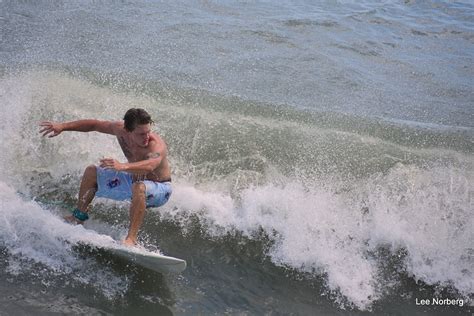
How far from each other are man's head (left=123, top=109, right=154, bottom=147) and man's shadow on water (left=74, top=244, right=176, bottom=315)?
1191 mm

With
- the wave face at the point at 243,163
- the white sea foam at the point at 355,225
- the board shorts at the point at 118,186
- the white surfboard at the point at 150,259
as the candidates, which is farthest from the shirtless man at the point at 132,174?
the white sea foam at the point at 355,225

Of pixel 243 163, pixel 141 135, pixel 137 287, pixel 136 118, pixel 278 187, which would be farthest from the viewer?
pixel 243 163

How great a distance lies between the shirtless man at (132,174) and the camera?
5.71 m

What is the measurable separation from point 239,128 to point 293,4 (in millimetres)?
8292

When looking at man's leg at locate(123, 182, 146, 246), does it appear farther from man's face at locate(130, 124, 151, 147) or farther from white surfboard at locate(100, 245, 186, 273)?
man's face at locate(130, 124, 151, 147)

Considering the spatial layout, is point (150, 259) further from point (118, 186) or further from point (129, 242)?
point (118, 186)

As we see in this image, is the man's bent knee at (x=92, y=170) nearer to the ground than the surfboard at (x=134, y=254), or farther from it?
farther from it

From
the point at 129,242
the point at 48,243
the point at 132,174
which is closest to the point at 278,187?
the point at 132,174

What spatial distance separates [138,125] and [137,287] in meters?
1.59

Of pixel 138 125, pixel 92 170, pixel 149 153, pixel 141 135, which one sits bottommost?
pixel 92 170

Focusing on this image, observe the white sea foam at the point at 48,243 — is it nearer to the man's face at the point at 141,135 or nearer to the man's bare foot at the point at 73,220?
the man's bare foot at the point at 73,220

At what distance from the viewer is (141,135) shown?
19.0 feet

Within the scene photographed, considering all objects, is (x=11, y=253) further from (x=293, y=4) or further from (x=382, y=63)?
(x=293, y=4)

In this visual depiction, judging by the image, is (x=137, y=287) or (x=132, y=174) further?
(x=132, y=174)
